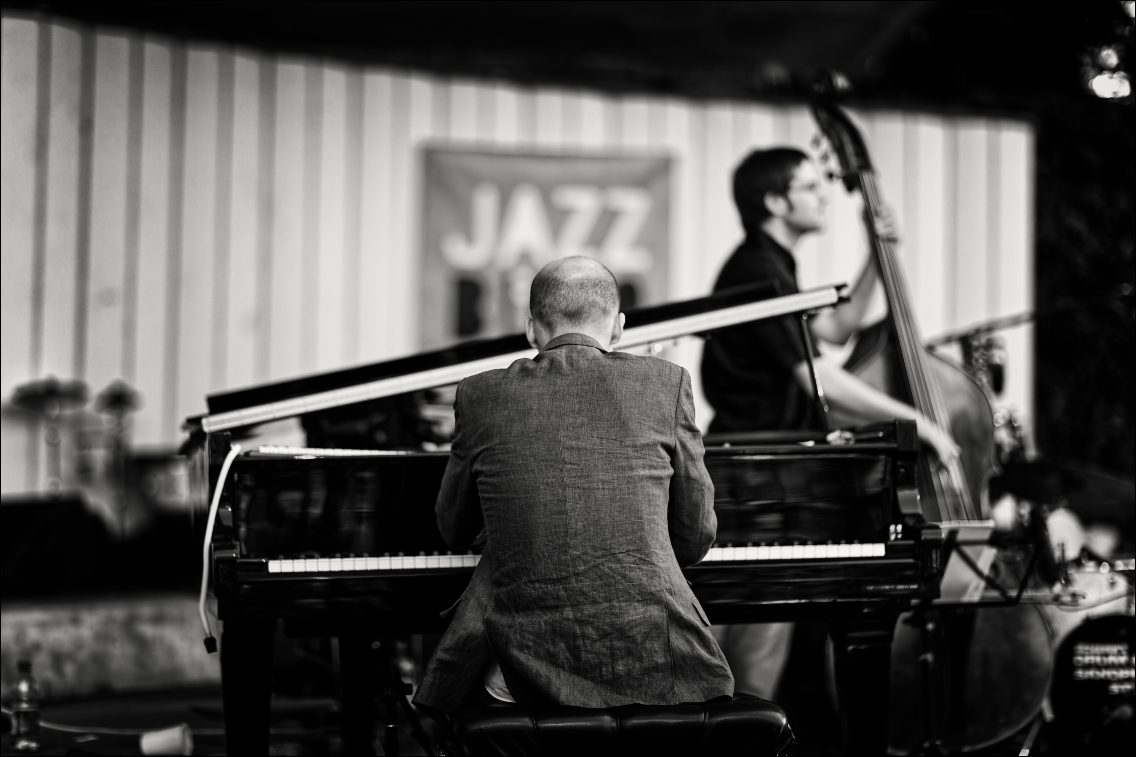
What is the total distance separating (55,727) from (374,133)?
13.2 ft

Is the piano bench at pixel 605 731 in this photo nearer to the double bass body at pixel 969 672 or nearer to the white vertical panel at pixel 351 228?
the double bass body at pixel 969 672

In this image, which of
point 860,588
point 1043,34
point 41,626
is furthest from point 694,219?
point 860,588

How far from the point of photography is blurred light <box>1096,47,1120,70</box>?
4.44m

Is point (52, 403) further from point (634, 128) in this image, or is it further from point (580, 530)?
point (580, 530)

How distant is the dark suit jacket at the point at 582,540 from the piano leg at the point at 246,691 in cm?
72

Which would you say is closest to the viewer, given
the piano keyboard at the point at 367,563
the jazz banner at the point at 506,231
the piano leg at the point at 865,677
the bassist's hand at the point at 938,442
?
the piano keyboard at the point at 367,563

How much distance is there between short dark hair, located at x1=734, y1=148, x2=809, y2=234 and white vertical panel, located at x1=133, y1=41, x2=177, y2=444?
163 inches

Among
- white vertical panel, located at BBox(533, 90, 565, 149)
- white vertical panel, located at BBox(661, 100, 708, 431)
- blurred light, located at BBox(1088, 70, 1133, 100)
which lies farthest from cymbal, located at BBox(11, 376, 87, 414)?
blurred light, located at BBox(1088, 70, 1133, 100)

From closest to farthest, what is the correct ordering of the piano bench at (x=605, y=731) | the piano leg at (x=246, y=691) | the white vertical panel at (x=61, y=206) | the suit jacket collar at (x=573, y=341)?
the piano bench at (x=605, y=731)
the suit jacket collar at (x=573, y=341)
the piano leg at (x=246, y=691)
the white vertical panel at (x=61, y=206)

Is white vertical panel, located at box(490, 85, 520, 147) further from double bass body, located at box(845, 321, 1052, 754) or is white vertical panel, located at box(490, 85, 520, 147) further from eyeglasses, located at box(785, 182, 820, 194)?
double bass body, located at box(845, 321, 1052, 754)

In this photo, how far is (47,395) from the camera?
6660 mm

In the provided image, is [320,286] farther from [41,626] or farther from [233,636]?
[233,636]

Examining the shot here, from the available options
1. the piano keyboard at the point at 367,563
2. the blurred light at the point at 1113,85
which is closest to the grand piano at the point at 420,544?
the piano keyboard at the point at 367,563

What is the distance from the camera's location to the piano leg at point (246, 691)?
3092 millimetres
